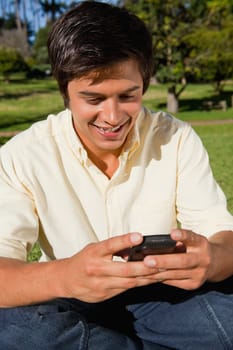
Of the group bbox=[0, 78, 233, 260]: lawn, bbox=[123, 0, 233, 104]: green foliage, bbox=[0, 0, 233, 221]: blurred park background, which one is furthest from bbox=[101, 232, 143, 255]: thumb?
bbox=[123, 0, 233, 104]: green foliage

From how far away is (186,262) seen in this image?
1475 millimetres

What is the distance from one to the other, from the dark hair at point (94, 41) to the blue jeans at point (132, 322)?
75cm

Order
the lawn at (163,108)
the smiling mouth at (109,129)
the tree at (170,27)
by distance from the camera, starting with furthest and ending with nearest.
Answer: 1. the tree at (170,27)
2. the lawn at (163,108)
3. the smiling mouth at (109,129)

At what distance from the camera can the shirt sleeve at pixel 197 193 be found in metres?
1.92

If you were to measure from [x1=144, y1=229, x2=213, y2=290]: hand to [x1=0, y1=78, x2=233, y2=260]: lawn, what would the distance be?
7.77 feet

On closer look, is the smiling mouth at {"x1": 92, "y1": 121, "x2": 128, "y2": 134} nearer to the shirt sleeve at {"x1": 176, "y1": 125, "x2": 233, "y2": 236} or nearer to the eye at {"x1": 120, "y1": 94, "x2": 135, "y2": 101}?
the eye at {"x1": 120, "y1": 94, "x2": 135, "y2": 101}

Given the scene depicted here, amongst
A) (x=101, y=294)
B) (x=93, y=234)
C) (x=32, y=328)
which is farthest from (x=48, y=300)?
(x=93, y=234)

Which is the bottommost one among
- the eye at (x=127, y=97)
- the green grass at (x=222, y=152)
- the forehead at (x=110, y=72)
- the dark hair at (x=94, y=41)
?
the green grass at (x=222, y=152)

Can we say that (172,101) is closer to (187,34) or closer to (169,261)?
(187,34)

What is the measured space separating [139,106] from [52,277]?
26.5 inches

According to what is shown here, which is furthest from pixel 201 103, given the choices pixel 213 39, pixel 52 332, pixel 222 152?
pixel 52 332

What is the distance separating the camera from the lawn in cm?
892

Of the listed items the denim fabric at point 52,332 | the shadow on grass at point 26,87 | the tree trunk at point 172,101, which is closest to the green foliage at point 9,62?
the shadow on grass at point 26,87

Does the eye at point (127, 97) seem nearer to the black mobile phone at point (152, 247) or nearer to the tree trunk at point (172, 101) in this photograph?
the black mobile phone at point (152, 247)
